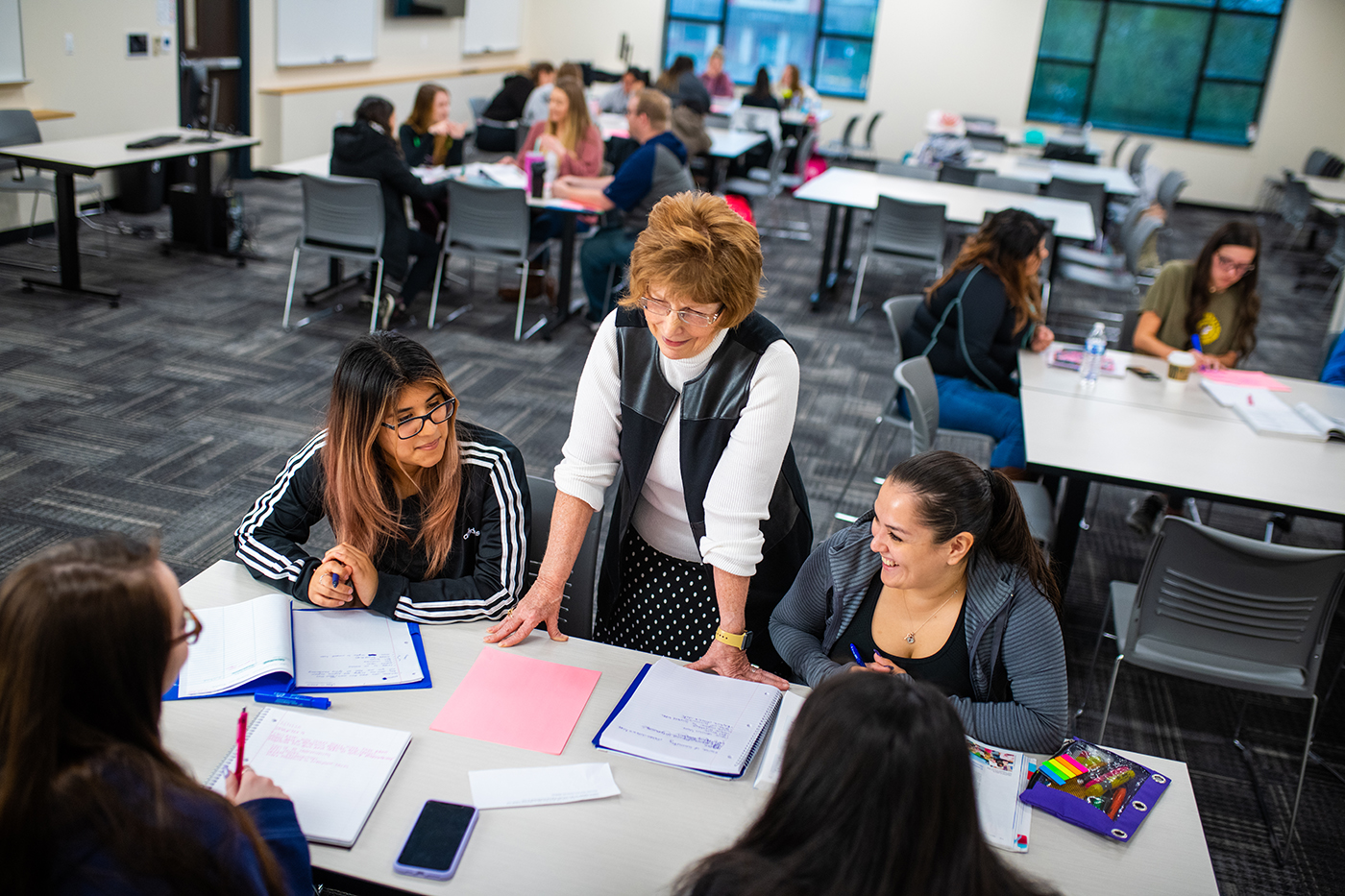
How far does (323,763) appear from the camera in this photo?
60.1 inches

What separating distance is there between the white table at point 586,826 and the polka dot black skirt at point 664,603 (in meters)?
0.40

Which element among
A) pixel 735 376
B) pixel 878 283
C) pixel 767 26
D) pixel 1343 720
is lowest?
pixel 1343 720

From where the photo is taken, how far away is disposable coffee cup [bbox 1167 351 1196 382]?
12.2 ft

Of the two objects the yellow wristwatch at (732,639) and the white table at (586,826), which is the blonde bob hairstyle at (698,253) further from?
the white table at (586,826)

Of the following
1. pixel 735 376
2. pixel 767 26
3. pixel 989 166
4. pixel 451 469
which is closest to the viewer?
pixel 735 376

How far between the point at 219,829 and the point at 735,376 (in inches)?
42.3

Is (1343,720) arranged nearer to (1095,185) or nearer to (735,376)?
(735,376)

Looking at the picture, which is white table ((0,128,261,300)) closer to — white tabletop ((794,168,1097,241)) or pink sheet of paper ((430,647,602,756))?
white tabletop ((794,168,1097,241))

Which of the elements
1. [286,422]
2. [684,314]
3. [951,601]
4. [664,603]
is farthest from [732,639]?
[286,422]

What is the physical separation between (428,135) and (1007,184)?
4.24 m

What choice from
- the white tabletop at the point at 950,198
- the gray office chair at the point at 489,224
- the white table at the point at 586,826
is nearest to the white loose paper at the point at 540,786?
the white table at the point at 586,826

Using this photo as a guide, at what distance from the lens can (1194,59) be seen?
1213 cm

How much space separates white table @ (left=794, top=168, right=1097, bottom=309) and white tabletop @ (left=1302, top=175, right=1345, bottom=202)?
287 centimetres

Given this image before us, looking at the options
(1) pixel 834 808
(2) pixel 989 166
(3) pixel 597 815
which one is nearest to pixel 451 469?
(3) pixel 597 815
